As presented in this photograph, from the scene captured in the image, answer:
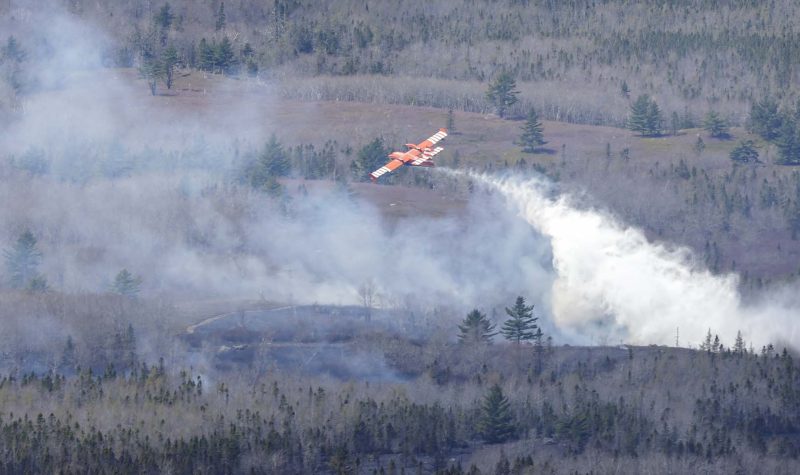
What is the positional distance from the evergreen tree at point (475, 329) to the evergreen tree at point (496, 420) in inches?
661

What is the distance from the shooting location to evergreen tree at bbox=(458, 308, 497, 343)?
17829 centimetres

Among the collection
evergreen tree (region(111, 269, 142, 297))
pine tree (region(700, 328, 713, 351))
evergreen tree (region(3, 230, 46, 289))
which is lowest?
evergreen tree (region(3, 230, 46, 289))

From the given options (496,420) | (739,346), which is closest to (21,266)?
(496,420)

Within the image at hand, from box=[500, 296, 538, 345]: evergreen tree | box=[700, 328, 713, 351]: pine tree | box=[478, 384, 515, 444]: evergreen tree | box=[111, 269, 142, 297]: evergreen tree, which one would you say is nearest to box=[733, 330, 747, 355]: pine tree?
box=[700, 328, 713, 351]: pine tree

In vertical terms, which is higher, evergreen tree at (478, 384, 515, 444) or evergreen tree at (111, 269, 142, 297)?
evergreen tree at (478, 384, 515, 444)

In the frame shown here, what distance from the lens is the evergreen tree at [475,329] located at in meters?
178

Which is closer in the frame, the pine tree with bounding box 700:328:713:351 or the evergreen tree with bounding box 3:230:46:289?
the pine tree with bounding box 700:328:713:351

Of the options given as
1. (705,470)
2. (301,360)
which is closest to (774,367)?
(705,470)

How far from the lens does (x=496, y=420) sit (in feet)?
522

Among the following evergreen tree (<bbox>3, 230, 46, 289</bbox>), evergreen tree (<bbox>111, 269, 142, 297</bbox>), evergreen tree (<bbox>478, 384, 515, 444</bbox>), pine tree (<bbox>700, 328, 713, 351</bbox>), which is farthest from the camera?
evergreen tree (<bbox>3, 230, 46, 289</bbox>)

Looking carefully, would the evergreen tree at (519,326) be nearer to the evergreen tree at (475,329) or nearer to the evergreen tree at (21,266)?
the evergreen tree at (475,329)

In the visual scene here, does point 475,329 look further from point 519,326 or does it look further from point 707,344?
point 707,344

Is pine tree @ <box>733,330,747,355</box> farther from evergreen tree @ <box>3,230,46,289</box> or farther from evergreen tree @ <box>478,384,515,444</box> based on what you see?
evergreen tree @ <box>3,230,46,289</box>

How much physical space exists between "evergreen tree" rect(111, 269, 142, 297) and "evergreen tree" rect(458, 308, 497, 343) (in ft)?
87.8
